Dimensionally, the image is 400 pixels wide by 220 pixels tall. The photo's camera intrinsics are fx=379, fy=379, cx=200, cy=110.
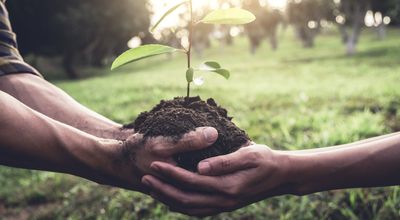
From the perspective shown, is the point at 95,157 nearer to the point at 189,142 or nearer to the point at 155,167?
the point at 155,167

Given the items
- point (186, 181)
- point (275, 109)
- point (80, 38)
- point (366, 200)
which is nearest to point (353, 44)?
point (80, 38)

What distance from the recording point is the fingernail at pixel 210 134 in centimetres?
126

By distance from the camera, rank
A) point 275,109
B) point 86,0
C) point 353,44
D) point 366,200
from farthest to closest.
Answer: point 86,0 → point 353,44 → point 275,109 → point 366,200

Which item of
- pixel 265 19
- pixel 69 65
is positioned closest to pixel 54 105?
pixel 69 65

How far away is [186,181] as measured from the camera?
4.05 ft

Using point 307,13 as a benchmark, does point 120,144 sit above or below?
below

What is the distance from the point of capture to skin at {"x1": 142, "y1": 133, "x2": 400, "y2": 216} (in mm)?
1239

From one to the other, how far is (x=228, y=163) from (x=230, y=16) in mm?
527

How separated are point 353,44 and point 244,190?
1719cm

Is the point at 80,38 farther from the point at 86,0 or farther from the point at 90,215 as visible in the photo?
the point at 90,215

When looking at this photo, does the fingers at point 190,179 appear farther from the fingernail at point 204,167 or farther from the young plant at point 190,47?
the young plant at point 190,47

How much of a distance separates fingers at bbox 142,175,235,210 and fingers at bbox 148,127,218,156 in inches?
4.2

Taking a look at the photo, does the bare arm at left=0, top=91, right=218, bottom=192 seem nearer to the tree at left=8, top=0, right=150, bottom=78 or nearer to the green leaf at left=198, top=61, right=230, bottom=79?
the green leaf at left=198, top=61, right=230, bottom=79

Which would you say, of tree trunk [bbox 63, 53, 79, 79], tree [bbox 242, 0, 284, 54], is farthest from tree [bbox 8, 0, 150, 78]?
tree [bbox 242, 0, 284, 54]
